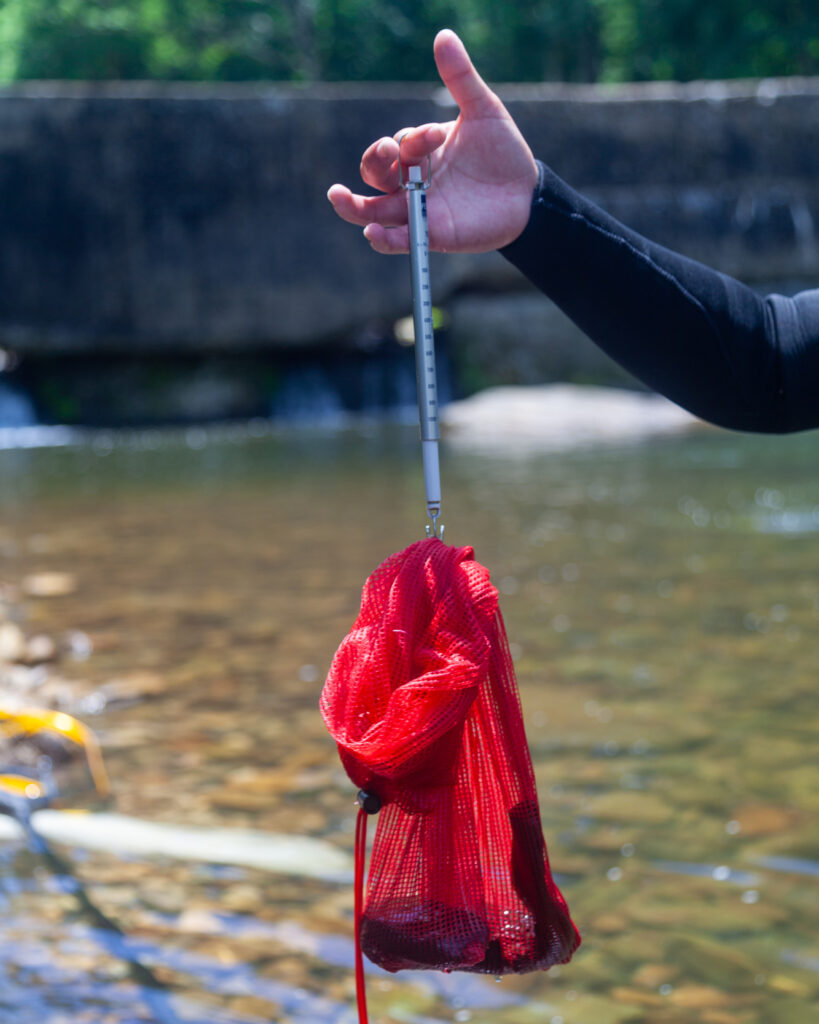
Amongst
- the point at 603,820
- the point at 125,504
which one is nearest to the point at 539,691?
the point at 603,820

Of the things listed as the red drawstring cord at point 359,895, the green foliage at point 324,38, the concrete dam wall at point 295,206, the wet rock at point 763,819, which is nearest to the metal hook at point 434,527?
the red drawstring cord at point 359,895

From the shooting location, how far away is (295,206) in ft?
47.1

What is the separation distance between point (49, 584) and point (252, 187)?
9070mm

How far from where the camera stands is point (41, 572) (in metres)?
6.45

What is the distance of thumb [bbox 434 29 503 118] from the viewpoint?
1.57 meters

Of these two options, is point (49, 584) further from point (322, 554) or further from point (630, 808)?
point (630, 808)

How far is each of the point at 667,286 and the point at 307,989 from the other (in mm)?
1426

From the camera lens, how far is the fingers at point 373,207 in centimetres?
167

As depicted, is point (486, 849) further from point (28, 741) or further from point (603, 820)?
point (28, 741)

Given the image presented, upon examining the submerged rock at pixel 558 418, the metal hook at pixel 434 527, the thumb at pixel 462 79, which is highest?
the thumb at pixel 462 79

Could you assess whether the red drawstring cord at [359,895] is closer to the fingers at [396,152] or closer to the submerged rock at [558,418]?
the fingers at [396,152]

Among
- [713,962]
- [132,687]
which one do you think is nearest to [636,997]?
[713,962]

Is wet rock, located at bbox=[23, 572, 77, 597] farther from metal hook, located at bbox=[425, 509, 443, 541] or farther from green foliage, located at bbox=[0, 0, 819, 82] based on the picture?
green foliage, located at bbox=[0, 0, 819, 82]

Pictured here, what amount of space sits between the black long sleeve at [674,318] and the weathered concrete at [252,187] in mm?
12637
